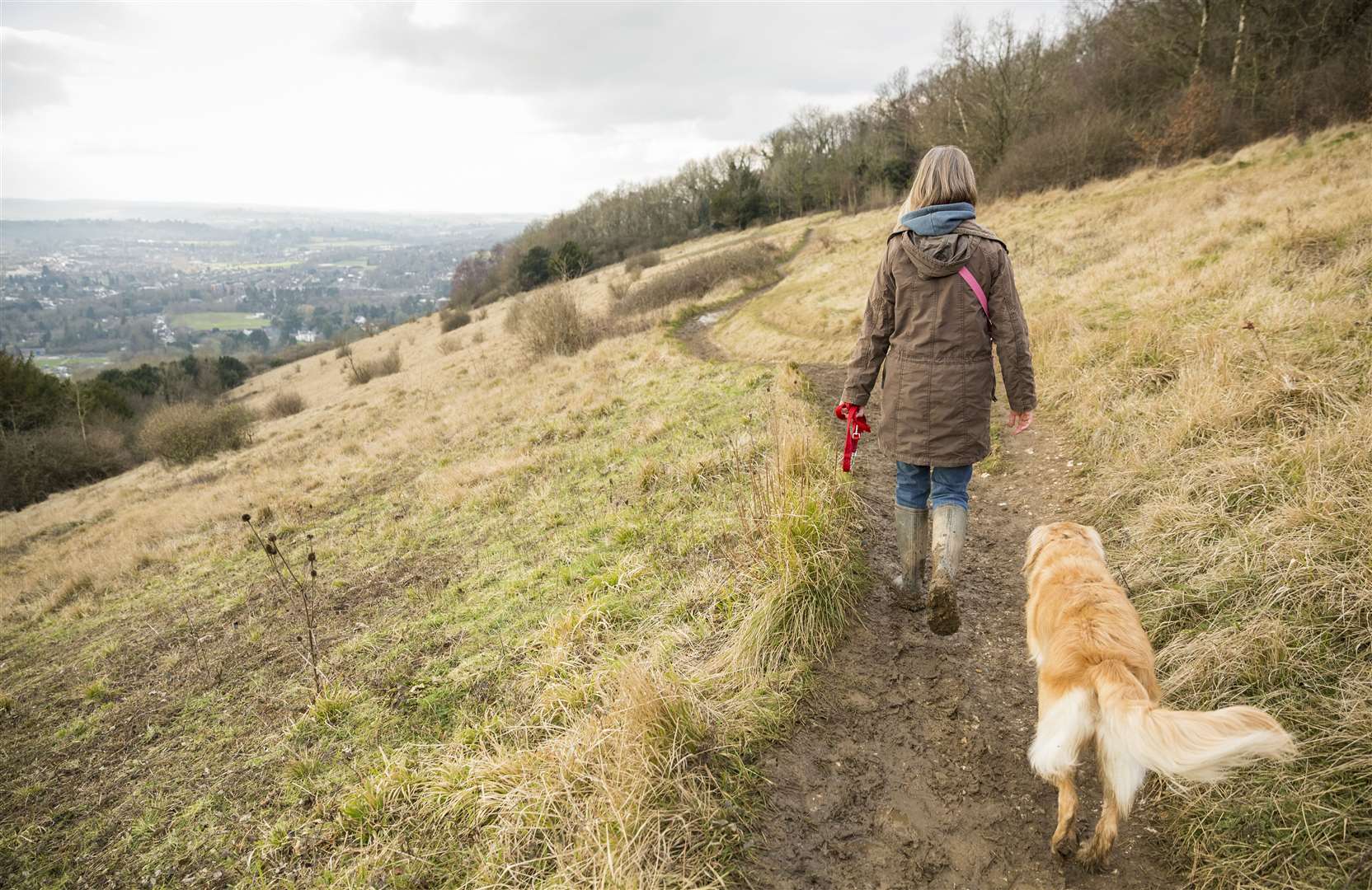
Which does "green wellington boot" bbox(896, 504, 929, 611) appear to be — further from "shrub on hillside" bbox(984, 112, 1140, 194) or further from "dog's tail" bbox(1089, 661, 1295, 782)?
"shrub on hillside" bbox(984, 112, 1140, 194)

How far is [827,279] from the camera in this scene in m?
19.8

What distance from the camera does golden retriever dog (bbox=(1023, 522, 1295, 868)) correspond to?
1683mm

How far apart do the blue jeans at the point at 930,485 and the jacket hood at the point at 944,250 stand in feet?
3.60

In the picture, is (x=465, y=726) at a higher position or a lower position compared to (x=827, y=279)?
lower

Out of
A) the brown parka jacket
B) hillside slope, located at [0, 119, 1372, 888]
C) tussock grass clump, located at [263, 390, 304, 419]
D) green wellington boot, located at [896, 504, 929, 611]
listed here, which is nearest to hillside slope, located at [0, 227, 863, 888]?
hillside slope, located at [0, 119, 1372, 888]

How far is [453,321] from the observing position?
43.4 metres

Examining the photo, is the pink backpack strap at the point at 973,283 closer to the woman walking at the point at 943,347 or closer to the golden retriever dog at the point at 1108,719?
the woman walking at the point at 943,347

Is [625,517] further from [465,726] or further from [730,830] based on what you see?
[730,830]

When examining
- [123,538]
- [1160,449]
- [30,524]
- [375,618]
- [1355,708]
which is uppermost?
[1160,449]

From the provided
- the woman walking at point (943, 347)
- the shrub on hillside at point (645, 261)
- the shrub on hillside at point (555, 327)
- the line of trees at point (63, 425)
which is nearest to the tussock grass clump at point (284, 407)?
the line of trees at point (63, 425)

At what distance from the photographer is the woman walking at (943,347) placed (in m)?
3.17

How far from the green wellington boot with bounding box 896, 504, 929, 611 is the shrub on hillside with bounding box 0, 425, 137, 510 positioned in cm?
3409

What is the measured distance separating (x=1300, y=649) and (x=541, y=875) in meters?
3.42

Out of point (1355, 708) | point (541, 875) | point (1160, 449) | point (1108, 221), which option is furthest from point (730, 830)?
point (1108, 221)
